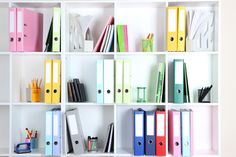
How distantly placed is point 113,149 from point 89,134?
0.33 meters

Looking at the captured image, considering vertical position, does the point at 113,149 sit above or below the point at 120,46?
below

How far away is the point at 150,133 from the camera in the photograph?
2.86m

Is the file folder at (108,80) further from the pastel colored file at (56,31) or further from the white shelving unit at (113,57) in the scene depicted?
the pastel colored file at (56,31)

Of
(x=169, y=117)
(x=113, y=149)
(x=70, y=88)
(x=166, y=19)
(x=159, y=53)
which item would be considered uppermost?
(x=166, y=19)

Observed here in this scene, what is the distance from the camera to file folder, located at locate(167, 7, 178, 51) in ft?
9.42

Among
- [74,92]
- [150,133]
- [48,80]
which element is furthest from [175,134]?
[48,80]

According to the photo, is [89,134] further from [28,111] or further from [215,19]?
[215,19]

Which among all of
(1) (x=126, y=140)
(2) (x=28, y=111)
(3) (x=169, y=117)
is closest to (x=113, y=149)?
(1) (x=126, y=140)

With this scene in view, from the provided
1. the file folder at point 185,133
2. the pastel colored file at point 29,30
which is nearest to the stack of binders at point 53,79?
the pastel colored file at point 29,30

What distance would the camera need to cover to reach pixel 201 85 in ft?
10.2

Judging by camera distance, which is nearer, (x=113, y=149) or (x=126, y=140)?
(x=113, y=149)

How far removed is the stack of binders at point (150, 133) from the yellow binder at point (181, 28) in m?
0.62

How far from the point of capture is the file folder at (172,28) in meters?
2.87

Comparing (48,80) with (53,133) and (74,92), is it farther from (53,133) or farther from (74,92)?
(53,133)
